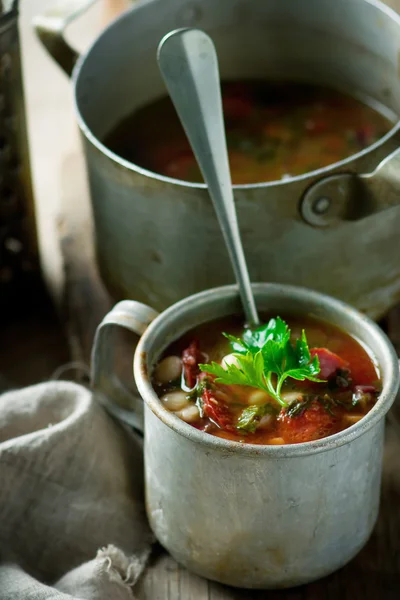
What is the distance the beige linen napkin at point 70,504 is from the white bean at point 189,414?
8.5 inches

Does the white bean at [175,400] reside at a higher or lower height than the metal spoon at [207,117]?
lower

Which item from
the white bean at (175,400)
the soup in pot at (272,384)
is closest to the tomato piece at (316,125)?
the soup in pot at (272,384)

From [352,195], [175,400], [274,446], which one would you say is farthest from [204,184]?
[274,446]

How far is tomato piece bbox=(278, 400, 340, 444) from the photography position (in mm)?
1010

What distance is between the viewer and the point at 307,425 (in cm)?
101

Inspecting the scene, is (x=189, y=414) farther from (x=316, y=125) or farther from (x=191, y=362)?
(x=316, y=125)

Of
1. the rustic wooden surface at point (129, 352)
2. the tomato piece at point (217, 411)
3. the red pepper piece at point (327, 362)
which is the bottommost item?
the rustic wooden surface at point (129, 352)

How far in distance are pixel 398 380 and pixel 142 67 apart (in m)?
0.86

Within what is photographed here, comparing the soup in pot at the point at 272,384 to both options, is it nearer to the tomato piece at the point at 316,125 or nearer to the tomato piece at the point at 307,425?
the tomato piece at the point at 307,425

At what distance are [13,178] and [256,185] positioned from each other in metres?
0.58

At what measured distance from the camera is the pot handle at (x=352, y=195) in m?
1.13

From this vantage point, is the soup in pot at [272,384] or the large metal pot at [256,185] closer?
the soup in pot at [272,384]

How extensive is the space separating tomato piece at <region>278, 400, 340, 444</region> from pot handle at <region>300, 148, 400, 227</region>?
0.29 meters

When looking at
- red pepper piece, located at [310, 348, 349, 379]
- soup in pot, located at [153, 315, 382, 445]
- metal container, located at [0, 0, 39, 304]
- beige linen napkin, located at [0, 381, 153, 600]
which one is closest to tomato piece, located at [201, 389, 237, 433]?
soup in pot, located at [153, 315, 382, 445]
